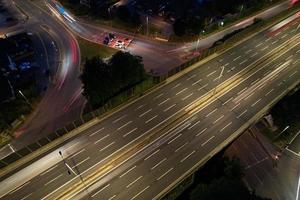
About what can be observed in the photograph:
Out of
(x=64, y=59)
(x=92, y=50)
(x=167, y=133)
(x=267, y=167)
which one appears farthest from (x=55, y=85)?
(x=267, y=167)

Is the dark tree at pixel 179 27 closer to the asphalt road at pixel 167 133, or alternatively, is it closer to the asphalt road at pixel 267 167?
the asphalt road at pixel 167 133

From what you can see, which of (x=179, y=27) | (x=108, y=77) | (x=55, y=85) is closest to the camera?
(x=108, y=77)

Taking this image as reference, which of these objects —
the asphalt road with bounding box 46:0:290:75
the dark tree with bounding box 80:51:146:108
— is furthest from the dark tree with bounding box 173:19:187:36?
the dark tree with bounding box 80:51:146:108

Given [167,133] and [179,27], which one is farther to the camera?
[179,27]

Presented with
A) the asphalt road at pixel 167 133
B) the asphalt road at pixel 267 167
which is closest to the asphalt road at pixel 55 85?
the asphalt road at pixel 167 133

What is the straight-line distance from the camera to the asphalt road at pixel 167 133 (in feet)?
167

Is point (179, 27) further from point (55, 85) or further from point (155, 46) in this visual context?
point (55, 85)

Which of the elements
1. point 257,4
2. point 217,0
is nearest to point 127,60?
point 217,0

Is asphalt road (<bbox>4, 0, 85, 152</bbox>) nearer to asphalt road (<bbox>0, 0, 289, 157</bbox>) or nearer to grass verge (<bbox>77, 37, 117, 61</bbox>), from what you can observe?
asphalt road (<bbox>0, 0, 289, 157</bbox>)

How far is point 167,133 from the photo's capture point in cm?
5944

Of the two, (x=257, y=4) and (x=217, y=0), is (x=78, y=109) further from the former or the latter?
(x=257, y=4)

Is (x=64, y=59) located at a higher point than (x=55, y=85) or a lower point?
higher

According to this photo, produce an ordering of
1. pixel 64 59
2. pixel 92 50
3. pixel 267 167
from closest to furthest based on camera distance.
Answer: pixel 267 167
pixel 64 59
pixel 92 50

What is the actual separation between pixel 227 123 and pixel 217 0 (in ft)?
199
